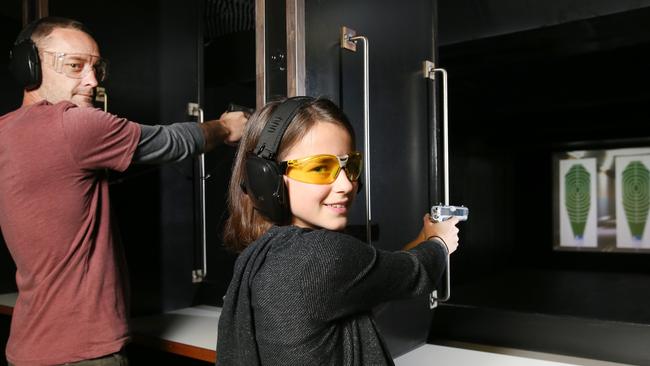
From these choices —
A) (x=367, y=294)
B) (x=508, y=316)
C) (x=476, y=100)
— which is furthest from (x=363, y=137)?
(x=476, y=100)

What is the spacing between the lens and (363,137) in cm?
137

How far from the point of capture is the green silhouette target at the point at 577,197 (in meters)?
6.09

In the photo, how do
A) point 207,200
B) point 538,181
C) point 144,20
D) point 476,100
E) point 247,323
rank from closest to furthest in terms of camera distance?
point 247,323, point 144,20, point 207,200, point 476,100, point 538,181

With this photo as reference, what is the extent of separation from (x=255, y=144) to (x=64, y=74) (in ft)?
2.30

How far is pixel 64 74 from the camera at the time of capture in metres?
1.32

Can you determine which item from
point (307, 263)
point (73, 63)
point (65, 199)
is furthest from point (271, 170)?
point (73, 63)

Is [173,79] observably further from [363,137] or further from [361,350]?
[361,350]

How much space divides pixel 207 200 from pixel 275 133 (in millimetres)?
1509

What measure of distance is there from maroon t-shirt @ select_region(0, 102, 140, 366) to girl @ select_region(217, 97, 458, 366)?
45cm

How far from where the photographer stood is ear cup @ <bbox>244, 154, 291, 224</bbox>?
84 centimetres

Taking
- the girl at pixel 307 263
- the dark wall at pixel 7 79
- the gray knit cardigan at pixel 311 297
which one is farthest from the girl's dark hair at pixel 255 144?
the dark wall at pixel 7 79

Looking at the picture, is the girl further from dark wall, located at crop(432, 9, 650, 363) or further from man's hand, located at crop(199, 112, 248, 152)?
dark wall, located at crop(432, 9, 650, 363)

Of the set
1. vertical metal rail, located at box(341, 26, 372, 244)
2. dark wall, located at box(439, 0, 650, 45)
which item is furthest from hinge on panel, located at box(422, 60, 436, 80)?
dark wall, located at box(439, 0, 650, 45)

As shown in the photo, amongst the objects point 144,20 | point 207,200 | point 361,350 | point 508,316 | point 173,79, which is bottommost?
point 508,316
